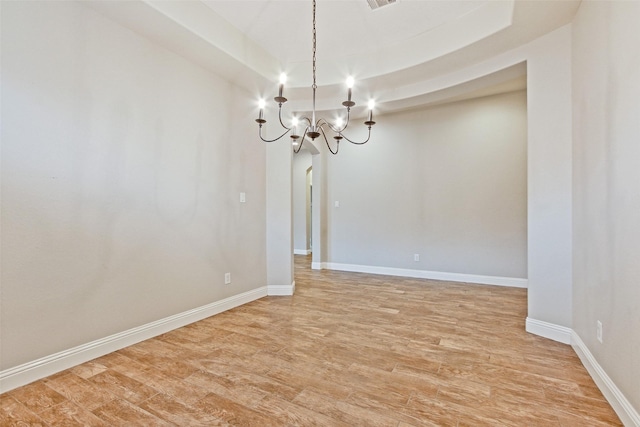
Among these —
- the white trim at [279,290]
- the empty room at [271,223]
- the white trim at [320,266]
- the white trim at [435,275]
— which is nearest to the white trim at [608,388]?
the empty room at [271,223]

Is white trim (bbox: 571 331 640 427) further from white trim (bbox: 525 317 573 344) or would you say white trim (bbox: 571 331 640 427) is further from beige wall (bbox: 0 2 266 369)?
beige wall (bbox: 0 2 266 369)

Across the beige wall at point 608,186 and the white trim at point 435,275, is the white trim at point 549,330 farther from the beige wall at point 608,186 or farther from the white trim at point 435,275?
the white trim at point 435,275

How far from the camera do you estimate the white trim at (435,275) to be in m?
4.43

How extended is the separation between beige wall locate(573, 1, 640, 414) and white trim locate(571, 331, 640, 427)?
0.12 ft

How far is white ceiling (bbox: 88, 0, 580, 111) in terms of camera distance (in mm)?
2469

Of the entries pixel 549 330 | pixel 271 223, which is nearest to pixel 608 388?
pixel 549 330

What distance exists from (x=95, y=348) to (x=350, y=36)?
3710mm

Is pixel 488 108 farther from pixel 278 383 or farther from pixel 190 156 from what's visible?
pixel 278 383

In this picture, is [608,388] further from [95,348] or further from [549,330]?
[95,348]

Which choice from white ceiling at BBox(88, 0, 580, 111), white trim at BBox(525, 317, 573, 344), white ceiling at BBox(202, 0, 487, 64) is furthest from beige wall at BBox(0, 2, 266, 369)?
white trim at BBox(525, 317, 573, 344)

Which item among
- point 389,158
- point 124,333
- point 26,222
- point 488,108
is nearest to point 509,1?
point 488,108

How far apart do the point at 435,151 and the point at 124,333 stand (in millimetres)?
4733

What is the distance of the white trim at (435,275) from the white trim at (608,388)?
2243mm

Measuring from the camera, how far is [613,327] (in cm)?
171
